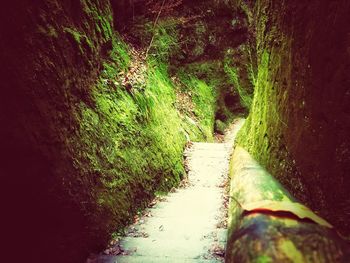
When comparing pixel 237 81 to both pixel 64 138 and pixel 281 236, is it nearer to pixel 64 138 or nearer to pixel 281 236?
pixel 64 138

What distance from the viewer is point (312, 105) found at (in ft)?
10.0

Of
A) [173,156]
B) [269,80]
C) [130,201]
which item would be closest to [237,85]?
[173,156]

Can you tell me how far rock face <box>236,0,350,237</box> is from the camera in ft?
7.93

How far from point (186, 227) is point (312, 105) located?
2.92 meters

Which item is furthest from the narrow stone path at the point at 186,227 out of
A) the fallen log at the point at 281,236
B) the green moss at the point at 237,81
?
the green moss at the point at 237,81

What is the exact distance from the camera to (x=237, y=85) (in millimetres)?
15922

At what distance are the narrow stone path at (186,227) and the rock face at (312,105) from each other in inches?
55.3

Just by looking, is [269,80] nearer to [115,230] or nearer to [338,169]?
[338,169]

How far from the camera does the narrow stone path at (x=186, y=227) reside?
397 cm

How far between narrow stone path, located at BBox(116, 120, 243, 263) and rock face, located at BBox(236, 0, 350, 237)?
141 cm

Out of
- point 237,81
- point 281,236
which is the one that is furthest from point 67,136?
point 237,81

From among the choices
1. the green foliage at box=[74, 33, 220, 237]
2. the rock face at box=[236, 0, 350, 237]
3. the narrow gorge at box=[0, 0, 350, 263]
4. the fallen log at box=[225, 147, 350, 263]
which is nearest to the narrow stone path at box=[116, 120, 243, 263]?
the narrow gorge at box=[0, 0, 350, 263]

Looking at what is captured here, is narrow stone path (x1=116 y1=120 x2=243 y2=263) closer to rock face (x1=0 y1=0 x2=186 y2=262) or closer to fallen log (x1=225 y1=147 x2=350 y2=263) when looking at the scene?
rock face (x1=0 y1=0 x2=186 y2=262)

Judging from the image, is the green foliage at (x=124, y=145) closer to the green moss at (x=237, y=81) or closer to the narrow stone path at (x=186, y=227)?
the narrow stone path at (x=186, y=227)
